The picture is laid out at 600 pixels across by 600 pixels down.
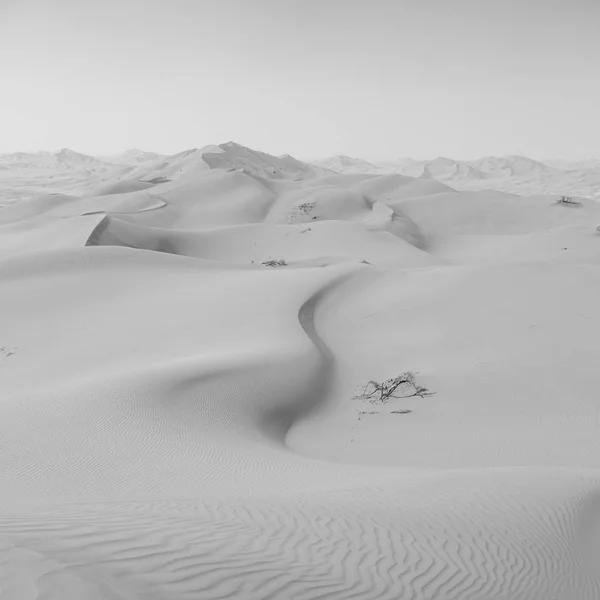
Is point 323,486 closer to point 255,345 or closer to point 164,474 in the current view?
point 164,474

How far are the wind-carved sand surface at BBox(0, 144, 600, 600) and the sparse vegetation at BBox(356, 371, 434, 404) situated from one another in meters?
0.17

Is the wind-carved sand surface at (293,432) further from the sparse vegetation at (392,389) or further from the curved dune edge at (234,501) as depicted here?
the sparse vegetation at (392,389)

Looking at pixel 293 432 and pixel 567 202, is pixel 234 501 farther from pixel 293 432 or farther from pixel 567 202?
pixel 567 202

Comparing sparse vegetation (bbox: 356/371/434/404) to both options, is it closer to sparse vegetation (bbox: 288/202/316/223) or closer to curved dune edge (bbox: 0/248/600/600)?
curved dune edge (bbox: 0/248/600/600)

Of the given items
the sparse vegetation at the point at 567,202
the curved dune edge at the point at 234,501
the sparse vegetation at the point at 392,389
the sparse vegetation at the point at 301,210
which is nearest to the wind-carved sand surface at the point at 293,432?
the curved dune edge at the point at 234,501

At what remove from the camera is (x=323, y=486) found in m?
4.46

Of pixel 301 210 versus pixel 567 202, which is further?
pixel 567 202

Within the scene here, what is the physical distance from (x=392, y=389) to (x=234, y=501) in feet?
12.7

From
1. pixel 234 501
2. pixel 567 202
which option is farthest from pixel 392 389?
pixel 567 202

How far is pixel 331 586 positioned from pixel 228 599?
56 cm

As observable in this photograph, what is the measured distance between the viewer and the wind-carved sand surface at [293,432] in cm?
281

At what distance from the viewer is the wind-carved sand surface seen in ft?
9.22

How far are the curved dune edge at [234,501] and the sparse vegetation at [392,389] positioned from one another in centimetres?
59

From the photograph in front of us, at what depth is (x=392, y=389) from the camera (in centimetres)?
737
